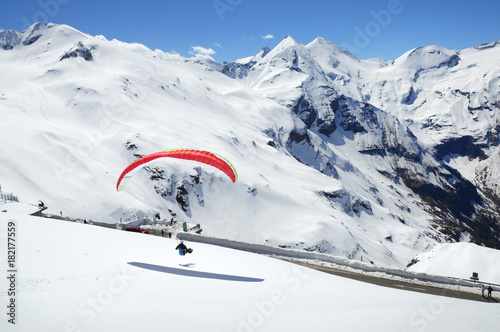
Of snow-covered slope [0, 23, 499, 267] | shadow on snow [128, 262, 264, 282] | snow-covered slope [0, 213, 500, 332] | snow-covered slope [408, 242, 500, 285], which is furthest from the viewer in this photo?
snow-covered slope [0, 23, 499, 267]

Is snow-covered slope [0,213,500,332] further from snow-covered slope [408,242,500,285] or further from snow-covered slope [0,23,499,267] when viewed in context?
snow-covered slope [0,23,499,267]

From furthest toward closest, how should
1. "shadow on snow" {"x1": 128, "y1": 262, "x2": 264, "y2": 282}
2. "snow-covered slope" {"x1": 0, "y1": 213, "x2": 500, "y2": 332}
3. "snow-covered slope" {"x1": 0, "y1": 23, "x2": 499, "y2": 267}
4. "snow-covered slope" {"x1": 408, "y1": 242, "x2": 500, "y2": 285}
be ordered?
1. "snow-covered slope" {"x1": 0, "y1": 23, "x2": 499, "y2": 267}
2. "snow-covered slope" {"x1": 408, "y1": 242, "x2": 500, "y2": 285}
3. "shadow on snow" {"x1": 128, "y1": 262, "x2": 264, "y2": 282}
4. "snow-covered slope" {"x1": 0, "y1": 213, "x2": 500, "y2": 332}

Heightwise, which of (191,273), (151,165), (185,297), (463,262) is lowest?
(185,297)

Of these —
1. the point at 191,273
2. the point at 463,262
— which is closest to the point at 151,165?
the point at 463,262

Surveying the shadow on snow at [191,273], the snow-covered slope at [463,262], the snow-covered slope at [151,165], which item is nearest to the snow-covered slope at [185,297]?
the shadow on snow at [191,273]

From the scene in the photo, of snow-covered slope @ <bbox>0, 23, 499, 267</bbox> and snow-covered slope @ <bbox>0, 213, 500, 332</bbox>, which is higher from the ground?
snow-covered slope @ <bbox>0, 23, 499, 267</bbox>

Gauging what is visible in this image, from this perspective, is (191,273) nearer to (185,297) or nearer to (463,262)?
(185,297)

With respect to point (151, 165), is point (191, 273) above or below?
below

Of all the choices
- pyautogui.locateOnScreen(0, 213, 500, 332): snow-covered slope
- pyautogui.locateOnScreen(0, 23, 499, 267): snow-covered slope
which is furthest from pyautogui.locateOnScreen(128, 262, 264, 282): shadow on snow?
pyautogui.locateOnScreen(0, 23, 499, 267): snow-covered slope

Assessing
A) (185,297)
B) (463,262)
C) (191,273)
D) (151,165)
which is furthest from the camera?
(151,165)
